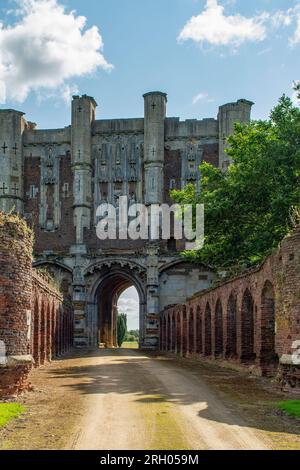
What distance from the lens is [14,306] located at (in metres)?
15.8

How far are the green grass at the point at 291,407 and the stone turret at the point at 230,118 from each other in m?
39.1

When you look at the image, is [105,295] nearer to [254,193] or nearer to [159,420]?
[254,193]

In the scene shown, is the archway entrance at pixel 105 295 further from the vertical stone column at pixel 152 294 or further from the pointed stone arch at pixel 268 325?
the pointed stone arch at pixel 268 325

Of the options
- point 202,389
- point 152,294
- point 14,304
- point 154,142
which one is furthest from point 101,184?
point 14,304

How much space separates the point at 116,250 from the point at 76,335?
7.53 m

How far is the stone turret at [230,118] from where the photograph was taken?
52.3m

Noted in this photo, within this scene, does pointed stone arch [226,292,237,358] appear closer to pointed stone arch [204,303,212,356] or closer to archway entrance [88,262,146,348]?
pointed stone arch [204,303,212,356]

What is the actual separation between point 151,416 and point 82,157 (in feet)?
143

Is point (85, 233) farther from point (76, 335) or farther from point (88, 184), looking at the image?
point (76, 335)

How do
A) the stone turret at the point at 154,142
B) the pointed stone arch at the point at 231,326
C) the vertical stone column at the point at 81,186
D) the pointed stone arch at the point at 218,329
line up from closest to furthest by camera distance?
the pointed stone arch at the point at 231,326 < the pointed stone arch at the point at 218,329 < the vertical stone column at the point at 81,186 < the stone turret at the point at 154,142

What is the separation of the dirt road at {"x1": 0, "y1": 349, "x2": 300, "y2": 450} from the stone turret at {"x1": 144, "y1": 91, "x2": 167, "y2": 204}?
3366 centimetres

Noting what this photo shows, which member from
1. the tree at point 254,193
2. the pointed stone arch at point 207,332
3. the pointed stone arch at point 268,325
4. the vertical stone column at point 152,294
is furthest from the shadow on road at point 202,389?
the vertical stone column at point 152,294

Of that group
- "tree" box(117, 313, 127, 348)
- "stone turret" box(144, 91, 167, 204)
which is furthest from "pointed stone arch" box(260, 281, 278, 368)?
"tree" box(117, 313, 127, 348)

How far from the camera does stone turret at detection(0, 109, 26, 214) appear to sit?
2120 inches
